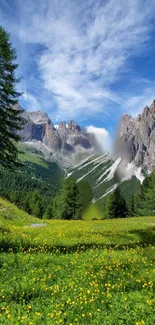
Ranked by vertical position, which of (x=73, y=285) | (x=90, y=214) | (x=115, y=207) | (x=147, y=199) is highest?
(x=147, y=199)

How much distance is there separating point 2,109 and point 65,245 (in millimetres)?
12334

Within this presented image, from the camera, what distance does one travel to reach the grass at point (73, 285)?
7215 mm

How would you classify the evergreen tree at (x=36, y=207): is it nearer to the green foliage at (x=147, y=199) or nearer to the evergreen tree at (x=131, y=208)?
the evergreen tree at (x=131, y=208)

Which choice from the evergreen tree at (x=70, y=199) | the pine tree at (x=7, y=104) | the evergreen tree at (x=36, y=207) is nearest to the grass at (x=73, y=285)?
the pine tree at (x=7, y=104)

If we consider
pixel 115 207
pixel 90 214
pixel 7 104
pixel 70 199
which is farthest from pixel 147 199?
pixel 7 104

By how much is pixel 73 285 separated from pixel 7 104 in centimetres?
1645

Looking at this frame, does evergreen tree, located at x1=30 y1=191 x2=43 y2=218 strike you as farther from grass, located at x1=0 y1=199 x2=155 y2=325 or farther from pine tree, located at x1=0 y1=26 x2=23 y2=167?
grass, located at x1=0 y1=199 x2=155 y2=325

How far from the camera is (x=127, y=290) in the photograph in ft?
30.1

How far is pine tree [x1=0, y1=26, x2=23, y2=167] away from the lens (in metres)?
20.8

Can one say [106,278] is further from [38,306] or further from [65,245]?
[65,245]

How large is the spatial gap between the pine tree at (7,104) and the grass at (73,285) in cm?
964

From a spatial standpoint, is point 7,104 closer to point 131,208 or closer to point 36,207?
point 131,208

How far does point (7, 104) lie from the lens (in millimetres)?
21547

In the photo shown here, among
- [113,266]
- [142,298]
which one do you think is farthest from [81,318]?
[113,266]
